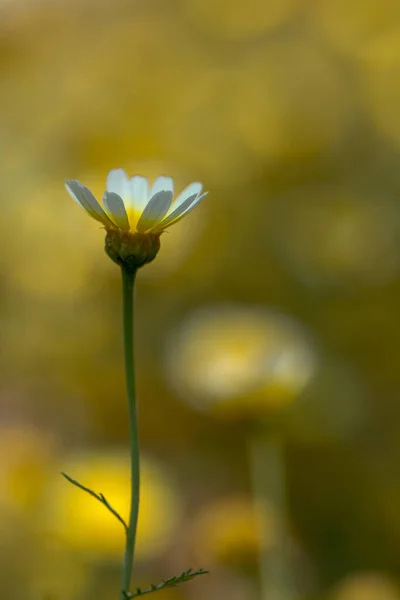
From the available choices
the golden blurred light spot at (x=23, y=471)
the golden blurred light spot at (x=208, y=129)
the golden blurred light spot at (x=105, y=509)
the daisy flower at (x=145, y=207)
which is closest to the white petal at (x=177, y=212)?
the daisy flower at (x=145, y=207)

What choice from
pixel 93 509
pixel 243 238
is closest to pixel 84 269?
pixel 243 238

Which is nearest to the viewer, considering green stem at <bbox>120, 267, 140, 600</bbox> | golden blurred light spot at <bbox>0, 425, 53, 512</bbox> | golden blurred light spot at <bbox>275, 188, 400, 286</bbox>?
green stem at <bbox>120, 267, 140, 600</bbox>

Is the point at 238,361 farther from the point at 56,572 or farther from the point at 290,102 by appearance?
the point at 290,102

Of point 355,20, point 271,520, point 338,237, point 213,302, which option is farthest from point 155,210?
point 355,20

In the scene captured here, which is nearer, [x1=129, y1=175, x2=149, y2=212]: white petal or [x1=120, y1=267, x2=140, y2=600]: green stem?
[x1=120, y1=267, x2=140, y2=600]: green stem

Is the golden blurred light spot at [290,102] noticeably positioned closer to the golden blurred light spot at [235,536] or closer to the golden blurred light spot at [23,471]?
the golden blurred light spot at [23,471]

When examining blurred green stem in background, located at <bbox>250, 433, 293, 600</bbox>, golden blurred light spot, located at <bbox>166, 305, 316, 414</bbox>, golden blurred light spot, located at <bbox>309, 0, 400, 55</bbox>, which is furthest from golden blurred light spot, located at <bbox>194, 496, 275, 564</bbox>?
golden blurred light spot, located at <bbox>309, 0, 400, 55</bbox>

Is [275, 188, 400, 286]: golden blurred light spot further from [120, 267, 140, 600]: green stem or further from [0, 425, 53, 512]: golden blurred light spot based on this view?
[120, 267, 140, 600]: green stem

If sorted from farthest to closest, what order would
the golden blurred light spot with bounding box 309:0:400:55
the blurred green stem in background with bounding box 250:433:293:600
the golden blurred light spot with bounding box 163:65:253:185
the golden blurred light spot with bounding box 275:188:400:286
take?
the golden blurred light spot with bounding box 309:0:400:55
the golden blurred light spot with bounding box 163:65:253:185
the golden blurred light spot with bounding box 275:188:400:286
the blurred green stem in background with bounding box 250:433:293:600
